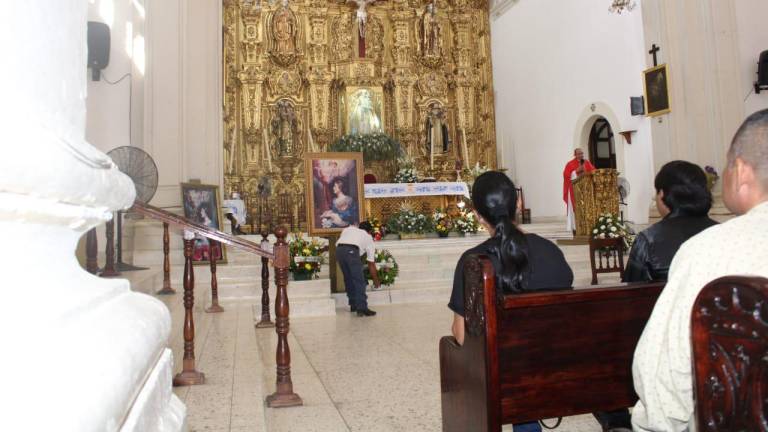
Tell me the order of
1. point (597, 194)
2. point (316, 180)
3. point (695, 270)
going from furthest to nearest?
point (597, 194)
point (316, 180)
point (695, 270)


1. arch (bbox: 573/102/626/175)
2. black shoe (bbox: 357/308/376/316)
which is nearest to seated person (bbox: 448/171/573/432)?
black shoe (bbox: 357/308/376/316)

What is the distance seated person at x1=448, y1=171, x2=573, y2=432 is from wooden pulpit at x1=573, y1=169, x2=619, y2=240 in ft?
27.5

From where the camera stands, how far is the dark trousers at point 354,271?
6953 mm

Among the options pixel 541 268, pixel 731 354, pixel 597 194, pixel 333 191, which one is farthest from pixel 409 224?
pixel 731 354

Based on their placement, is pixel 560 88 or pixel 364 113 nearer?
pixel 560 88

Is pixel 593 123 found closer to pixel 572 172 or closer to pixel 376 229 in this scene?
pixel 572 172

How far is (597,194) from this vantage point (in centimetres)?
1016

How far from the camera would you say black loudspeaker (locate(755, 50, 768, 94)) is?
310 inches

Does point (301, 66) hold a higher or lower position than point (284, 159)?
higher

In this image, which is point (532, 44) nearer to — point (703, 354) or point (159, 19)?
point (159, 19)

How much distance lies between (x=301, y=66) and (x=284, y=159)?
9.20 ft

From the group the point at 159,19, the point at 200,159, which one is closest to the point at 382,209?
the point at 200,159

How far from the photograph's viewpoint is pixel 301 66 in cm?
1545

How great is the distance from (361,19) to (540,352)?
48.8 ft
